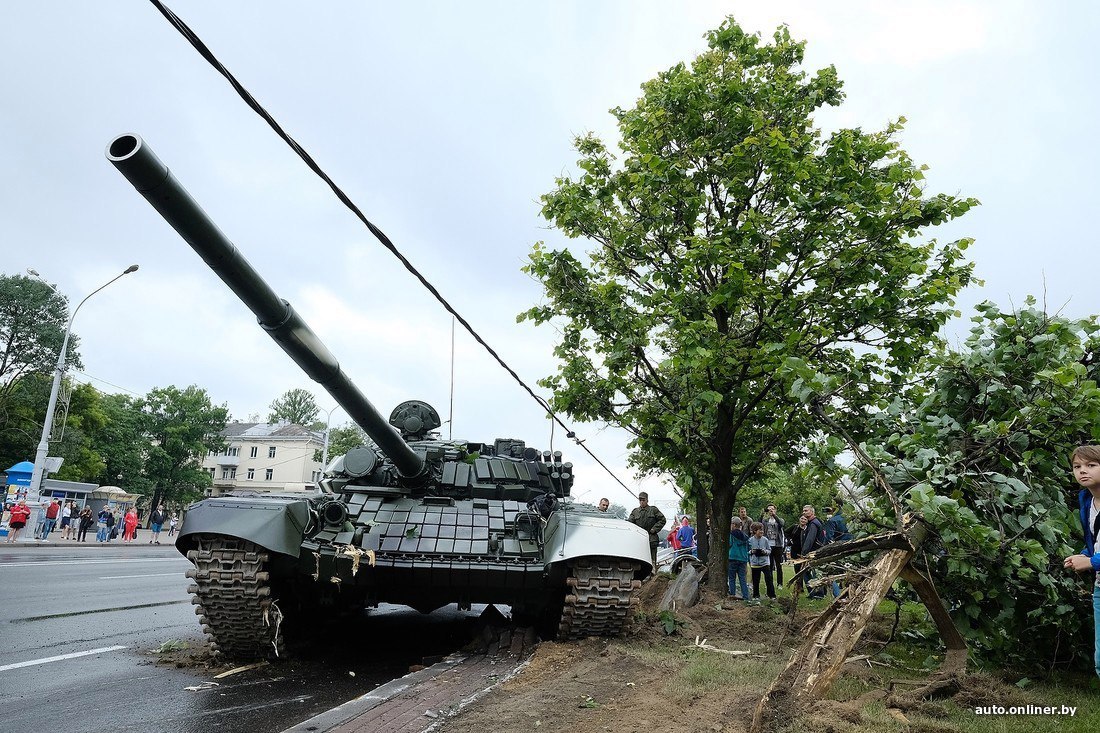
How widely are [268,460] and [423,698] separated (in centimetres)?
6033

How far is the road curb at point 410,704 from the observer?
432 centimetres

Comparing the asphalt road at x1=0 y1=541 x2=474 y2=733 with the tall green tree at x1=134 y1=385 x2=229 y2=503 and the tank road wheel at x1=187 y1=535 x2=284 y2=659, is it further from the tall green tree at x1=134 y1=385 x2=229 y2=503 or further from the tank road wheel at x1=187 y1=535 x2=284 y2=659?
the tall green tree at x1=134 y1=385 x2=229 y2=503

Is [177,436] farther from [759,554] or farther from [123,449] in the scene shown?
[759,554]

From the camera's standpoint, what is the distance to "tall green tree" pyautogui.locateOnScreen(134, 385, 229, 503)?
49.9 m

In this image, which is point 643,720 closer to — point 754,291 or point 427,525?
point 427,525

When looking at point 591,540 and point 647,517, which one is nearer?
point 591,540

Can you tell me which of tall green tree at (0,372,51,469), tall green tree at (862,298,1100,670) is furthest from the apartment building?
tall green tree at (862,298,1100,670)

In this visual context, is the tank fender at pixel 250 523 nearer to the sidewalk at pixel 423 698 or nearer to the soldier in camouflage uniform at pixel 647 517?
the sidewalk at pixel 423 698

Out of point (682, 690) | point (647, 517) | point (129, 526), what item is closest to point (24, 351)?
point (129, 526)

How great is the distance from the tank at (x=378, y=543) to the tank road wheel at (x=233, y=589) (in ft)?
0.04

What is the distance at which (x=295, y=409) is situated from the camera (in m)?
73.6

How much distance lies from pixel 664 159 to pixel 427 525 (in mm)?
5173

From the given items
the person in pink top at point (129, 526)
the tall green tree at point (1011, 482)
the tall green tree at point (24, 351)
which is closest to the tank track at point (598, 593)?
the tall green tree at point (1011, 482)

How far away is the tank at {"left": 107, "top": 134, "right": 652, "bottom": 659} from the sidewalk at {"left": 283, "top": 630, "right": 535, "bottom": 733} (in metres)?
0.72
